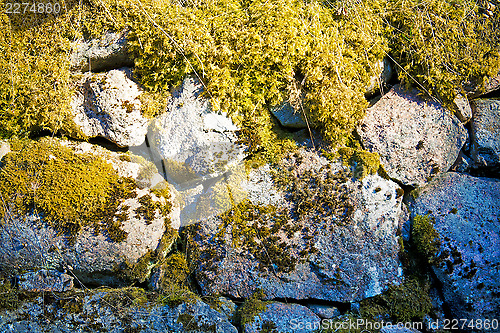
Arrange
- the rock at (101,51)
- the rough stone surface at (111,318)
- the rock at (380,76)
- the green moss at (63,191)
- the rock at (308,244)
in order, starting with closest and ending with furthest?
the rough stone surface at (111,318) < the green moss at (63,191) < the rock at (308,244) < the rock at (101,51) < the rock at (380,76)

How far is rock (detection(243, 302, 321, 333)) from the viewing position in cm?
265

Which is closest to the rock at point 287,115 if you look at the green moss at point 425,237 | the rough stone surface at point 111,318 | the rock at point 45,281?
the green moss at point 425,237

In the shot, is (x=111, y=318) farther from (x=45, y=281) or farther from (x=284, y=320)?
(x=284, y=320)

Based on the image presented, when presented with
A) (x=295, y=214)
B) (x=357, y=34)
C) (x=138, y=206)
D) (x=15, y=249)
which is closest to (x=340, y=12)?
(x=357, y=34)

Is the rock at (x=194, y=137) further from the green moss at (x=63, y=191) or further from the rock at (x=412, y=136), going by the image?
the rock at (x=412, y=136)

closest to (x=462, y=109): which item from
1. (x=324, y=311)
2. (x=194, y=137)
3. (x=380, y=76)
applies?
(x=380, y=76)

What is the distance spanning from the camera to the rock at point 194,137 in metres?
2.91

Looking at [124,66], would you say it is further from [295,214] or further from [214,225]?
[295,214]

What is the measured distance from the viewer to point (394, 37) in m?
3.19

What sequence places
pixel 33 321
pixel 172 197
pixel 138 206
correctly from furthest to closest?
1. pixel 172 197
2. pixel 138 206
3. pixel 33 321

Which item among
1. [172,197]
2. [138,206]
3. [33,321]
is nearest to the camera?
[33,321]

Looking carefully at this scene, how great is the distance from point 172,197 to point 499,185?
3108mm

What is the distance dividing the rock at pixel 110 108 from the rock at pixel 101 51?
14 centimetres

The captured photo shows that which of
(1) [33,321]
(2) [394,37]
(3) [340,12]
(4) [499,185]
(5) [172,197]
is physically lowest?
(1) [33,321]
